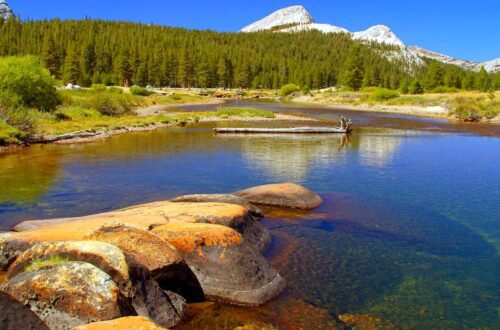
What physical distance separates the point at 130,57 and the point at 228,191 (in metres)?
151

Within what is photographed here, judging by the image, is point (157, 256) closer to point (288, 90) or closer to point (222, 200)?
point (222, 200)

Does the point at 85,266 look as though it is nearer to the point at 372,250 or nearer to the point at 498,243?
the point at 372,250

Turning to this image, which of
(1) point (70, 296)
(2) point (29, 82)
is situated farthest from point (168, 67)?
(1) point (70, 296)

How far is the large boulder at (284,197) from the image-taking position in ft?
62.3

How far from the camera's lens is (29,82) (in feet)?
153

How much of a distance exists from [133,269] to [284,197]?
1074cm

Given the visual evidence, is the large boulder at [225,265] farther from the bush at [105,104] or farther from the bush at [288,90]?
the bush at [288,90]

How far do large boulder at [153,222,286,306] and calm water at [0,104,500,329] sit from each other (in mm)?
813

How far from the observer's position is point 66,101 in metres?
57.5

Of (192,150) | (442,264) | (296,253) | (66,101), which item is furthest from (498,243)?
(66,101)

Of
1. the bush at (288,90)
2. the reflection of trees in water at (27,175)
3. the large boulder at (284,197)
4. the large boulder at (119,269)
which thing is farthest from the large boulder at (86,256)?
the bush at (288,90)

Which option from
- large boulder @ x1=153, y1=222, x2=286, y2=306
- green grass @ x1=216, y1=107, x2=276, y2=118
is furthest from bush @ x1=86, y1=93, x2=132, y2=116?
large boulder @ x1=153, y1=222, x2=286, y2=306

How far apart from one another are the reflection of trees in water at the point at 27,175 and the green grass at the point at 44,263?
36.9 ft

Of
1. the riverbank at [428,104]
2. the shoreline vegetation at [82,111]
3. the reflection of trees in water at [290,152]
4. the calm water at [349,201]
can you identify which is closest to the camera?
the calm water at [349,201]
